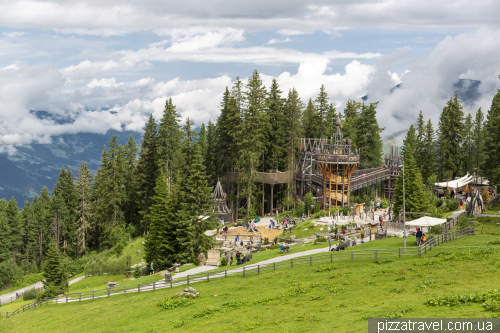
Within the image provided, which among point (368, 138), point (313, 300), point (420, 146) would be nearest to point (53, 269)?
point (313, 300)

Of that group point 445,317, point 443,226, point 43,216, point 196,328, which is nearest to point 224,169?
point 43,216

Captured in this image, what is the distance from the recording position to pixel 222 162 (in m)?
70.5

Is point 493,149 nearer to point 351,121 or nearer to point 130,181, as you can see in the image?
point 351,121

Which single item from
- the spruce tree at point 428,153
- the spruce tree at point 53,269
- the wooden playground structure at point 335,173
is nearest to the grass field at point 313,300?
the spruce tree at point 53,269

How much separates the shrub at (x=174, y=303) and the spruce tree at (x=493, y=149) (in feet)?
136

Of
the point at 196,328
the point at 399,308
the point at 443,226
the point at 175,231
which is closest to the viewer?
the point at 399,308

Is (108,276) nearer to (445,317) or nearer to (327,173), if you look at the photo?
(327,173)

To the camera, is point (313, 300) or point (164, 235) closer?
point (313, 300)

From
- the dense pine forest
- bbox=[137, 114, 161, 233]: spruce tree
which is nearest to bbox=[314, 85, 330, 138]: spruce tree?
the dense pine forest

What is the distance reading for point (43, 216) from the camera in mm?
78438

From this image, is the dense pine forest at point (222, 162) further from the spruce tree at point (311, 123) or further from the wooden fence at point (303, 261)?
the wooden fence at point (303, 261)

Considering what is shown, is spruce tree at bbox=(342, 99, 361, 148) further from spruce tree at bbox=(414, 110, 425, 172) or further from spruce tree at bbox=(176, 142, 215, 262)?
spruce tree at bbox=(176, 142, 215, 262)

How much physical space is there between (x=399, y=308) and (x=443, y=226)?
882 inches

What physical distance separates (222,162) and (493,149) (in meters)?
40.2
